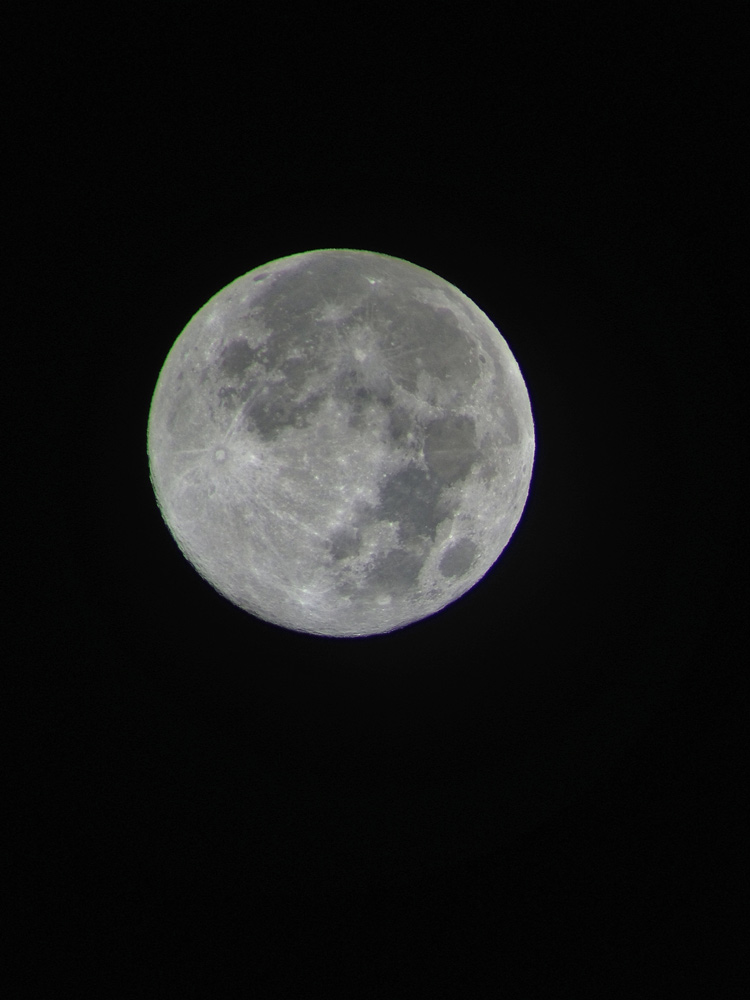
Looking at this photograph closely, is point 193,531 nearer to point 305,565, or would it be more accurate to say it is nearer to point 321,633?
point 305,565

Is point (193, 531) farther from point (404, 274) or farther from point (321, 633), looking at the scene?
point (404, 274)

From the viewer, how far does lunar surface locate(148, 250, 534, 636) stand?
373 cm

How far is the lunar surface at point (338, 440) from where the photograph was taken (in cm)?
373

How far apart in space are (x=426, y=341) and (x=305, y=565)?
1.52 metres

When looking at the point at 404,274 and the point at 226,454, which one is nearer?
the point at 226,454

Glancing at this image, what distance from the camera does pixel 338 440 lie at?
3705 mm

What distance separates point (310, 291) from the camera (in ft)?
13.1

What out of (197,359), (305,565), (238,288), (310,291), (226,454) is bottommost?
(305,565)

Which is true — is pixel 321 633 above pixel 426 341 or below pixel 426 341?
below

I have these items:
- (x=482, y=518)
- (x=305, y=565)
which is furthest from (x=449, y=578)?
(x=305, y=565)

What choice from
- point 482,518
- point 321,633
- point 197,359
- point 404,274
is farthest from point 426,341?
point 321,633

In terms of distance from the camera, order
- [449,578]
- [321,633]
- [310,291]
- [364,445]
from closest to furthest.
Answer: [364,445]
[310,291]
[449,578]
[321,633]

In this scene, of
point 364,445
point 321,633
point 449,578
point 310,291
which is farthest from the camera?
point 321,633

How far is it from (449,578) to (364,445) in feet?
3.75
